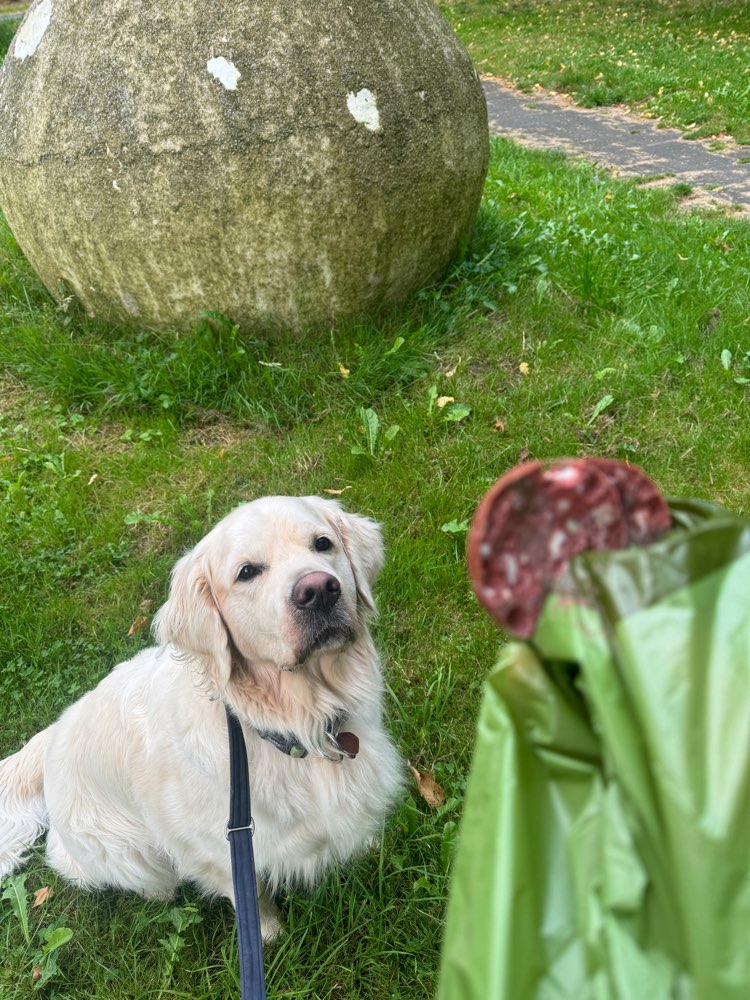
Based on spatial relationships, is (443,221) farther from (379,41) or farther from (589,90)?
(589,90)

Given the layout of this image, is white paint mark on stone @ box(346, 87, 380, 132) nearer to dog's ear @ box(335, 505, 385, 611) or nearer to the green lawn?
the green lawn

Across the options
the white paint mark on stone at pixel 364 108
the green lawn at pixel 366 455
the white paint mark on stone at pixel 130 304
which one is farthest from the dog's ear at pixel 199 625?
the white paint mark on stone at pixel 364 108

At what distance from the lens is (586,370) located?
4098mm

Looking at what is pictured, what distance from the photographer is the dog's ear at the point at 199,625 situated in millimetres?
2107

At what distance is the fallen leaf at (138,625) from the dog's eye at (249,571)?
1.33m

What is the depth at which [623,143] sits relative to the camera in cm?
841

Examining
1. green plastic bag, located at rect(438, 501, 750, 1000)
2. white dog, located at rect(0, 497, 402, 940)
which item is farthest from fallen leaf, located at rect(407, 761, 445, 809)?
green plastic bag, located at rect(438, 501, 750, 1000)

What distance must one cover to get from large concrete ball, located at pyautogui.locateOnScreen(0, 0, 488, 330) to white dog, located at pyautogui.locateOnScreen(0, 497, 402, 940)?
221cm

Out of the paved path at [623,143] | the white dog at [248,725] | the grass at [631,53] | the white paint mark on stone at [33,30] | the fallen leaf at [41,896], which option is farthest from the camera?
the grass at [631,53]

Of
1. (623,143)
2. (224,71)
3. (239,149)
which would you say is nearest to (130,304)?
(239,149)

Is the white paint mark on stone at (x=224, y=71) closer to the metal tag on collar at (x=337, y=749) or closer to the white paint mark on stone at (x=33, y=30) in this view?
the white paint mark on stone at (x=33, y=30)

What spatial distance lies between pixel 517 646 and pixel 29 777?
2.56 metres

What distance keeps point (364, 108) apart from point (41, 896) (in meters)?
3.96

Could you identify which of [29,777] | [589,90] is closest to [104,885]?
[29,777]
